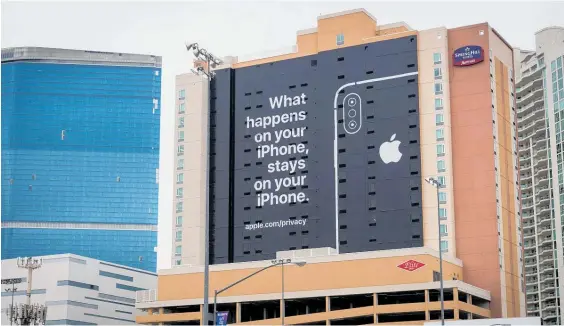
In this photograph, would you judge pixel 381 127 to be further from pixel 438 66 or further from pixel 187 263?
pixel 187 263

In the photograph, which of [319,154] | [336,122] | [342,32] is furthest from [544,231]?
[342,32]

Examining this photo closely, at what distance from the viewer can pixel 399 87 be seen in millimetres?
134375

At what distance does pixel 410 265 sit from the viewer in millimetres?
120062

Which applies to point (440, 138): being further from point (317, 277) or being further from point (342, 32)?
point (317, 277)

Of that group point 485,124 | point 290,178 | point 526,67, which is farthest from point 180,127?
point 526,67

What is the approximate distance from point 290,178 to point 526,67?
76893 millimetres

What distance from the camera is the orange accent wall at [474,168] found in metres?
126

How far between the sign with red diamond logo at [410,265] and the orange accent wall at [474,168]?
9.61m

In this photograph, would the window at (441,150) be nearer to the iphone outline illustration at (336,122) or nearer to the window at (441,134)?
the window at (441,134)

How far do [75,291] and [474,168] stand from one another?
80.1m

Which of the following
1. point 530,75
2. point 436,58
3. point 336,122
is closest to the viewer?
point 436,58

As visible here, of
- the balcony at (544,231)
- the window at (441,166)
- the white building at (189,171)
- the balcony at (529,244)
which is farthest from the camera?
the balcony at (529,244)

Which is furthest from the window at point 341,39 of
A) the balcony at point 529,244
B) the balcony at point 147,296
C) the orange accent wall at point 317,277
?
the balcony at point 529,244

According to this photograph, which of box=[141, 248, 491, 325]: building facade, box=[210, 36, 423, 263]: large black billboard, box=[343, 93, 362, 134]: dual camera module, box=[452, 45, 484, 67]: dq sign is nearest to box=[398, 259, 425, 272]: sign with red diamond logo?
box=[141, 248, 491, 325]: building facade
